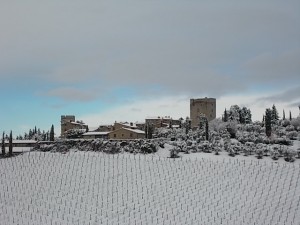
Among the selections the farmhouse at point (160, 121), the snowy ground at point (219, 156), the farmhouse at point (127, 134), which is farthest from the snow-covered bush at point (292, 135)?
the farmhouse at point (160, 121)

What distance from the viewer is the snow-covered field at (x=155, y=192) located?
74.2 ft

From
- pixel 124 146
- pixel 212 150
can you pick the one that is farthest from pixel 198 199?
pixel 124 146

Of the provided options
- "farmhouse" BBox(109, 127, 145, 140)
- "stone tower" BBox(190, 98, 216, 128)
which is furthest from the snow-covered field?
"stone tower" BBox(190, 98, 216, 128)

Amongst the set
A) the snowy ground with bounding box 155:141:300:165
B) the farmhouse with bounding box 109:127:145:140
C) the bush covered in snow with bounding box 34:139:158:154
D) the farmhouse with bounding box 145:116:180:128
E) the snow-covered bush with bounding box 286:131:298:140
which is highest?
the farmhouse with bounding box 145:116:180:128

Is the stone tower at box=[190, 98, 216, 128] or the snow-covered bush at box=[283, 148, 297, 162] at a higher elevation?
the stone tower at box=[190, 98, 216, 128]

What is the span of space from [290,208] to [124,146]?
2681 centimetres

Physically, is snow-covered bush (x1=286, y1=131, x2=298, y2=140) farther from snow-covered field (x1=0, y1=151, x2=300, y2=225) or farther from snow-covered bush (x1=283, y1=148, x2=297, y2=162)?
snow-covered field (x1=0, y1=151, x2=300, y2=225)

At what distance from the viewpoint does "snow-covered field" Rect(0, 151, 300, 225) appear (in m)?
22.6

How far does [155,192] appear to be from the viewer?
26969mm

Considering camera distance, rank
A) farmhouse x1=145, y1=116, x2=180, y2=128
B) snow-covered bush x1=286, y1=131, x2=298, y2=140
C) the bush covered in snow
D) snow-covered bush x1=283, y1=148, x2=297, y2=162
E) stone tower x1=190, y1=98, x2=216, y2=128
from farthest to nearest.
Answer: farmhouse x1=145, y1=116, x2=180, y2=128, stone tower x1=190, y1=98, x2=216, y2=128, snow-covered bush x1=286, y1=131, x2=298, y2=140, the bush covered in snow, snow-covered bush x1=283, y1=148, x2=297, y2=162

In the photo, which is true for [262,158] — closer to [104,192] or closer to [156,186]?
[156,186]

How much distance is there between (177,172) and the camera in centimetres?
3105

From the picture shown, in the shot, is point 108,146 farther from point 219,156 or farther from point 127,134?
point 127,134

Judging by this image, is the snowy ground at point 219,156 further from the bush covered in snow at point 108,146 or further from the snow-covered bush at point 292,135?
the snow-covered bush at point 292,135
